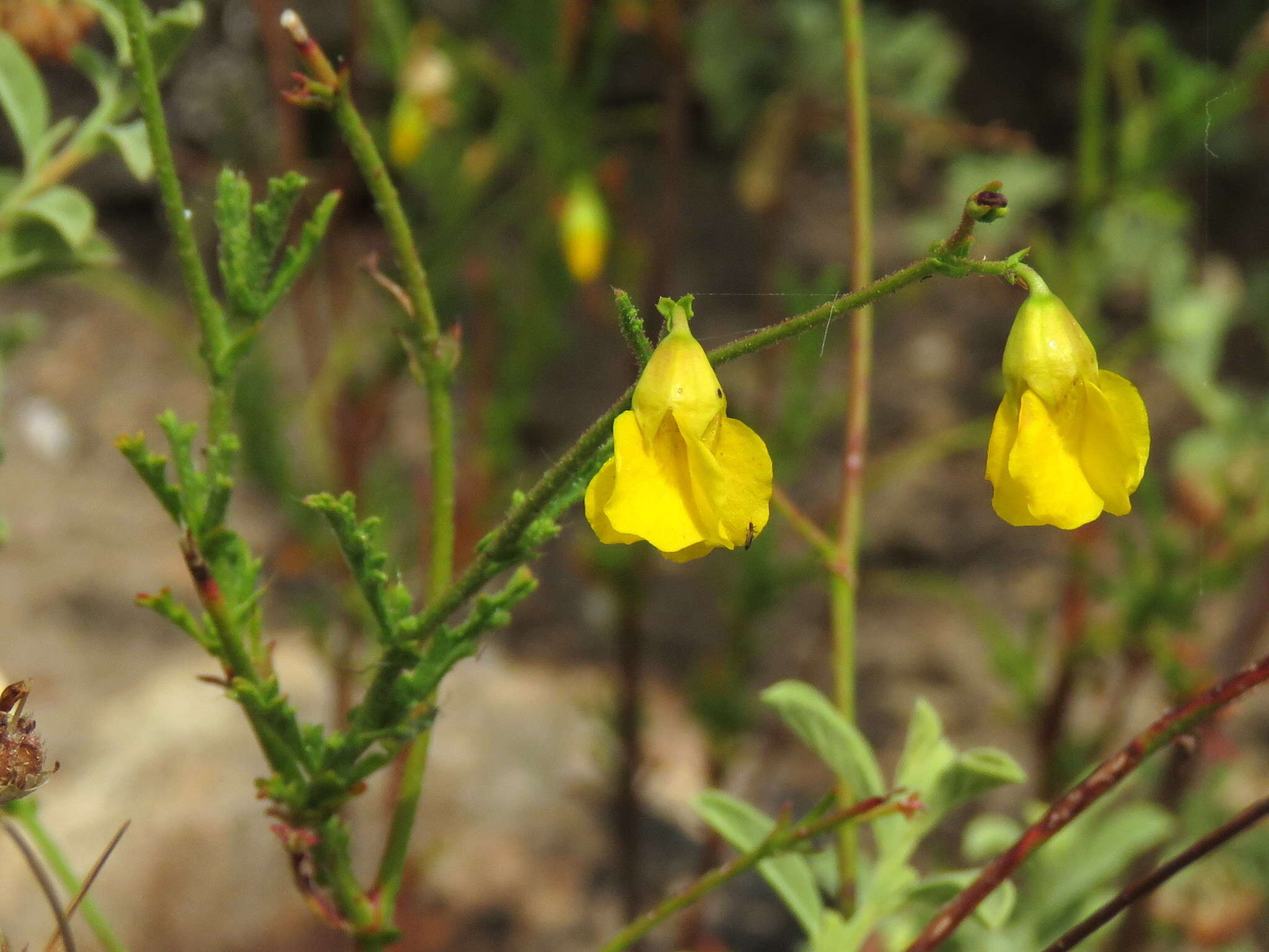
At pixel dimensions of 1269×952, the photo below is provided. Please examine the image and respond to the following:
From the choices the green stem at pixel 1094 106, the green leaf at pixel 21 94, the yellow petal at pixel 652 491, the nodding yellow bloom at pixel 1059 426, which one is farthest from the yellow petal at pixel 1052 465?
the green stem at pixel 1094 106

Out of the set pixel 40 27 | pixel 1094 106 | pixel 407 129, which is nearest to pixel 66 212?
pixel 40 27

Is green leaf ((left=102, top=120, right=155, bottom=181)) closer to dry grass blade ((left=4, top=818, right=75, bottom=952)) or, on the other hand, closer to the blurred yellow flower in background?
dry grass blade ((left=4, top=818, right=75, bottom=952))

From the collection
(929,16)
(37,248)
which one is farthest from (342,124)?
(929,16)

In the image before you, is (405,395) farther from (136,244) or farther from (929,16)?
(929,16)

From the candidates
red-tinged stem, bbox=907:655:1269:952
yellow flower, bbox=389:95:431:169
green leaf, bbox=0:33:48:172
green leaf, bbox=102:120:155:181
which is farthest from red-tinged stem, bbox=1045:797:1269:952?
yellow flower, bbox=389:95:431:169

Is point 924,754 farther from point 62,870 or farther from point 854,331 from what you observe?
point 62,870

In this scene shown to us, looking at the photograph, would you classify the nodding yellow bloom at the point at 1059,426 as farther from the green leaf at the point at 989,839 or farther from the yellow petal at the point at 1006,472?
the green leaf at the point at 989,839
